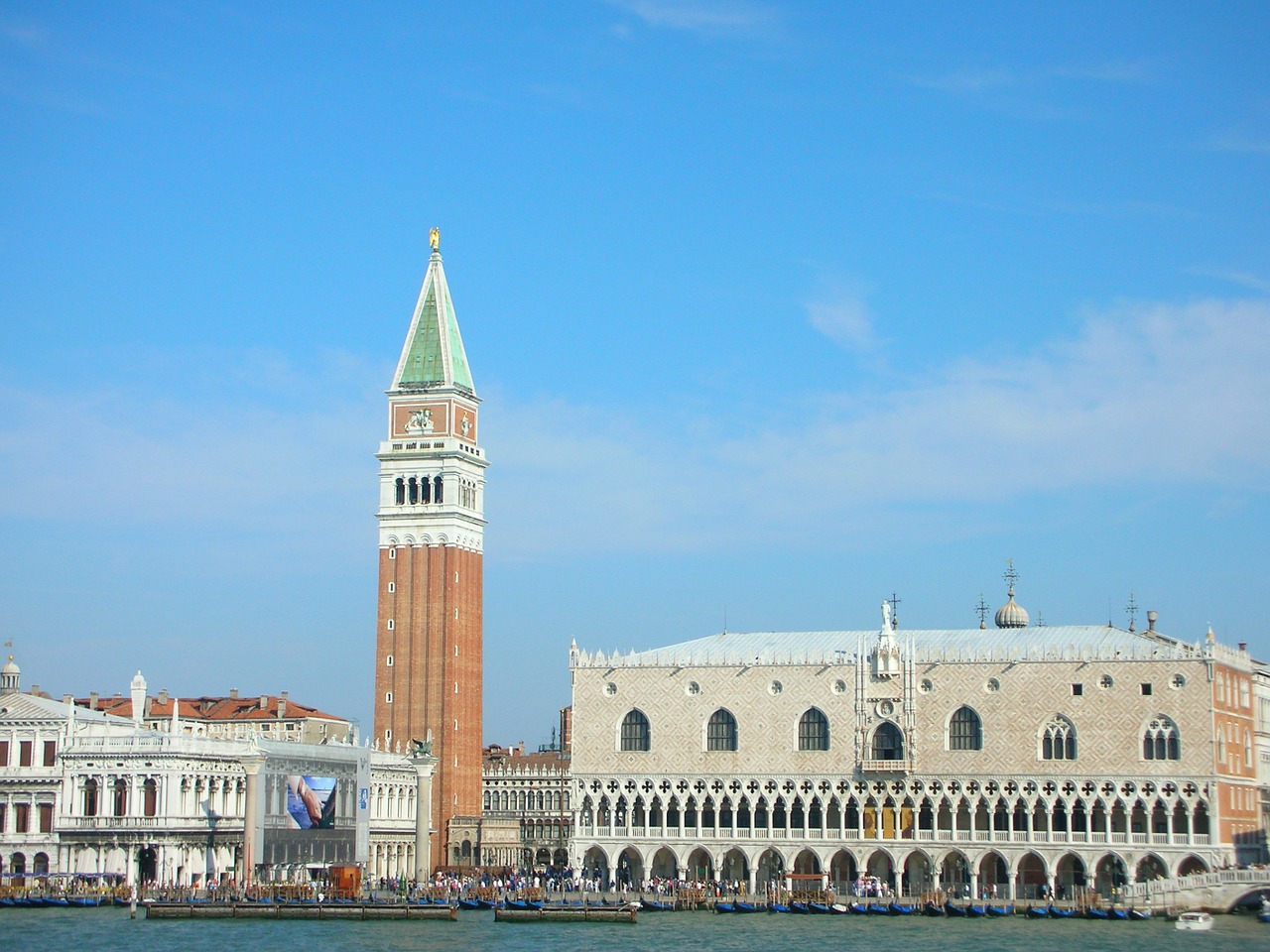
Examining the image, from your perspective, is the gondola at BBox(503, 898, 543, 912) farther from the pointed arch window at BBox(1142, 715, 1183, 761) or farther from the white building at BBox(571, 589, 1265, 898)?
the pointed arch window at BBox(1142, 715, 1183, 761)

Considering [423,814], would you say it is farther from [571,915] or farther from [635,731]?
[571,915]

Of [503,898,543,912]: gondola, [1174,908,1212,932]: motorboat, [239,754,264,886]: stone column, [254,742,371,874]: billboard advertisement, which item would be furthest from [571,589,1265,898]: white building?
[239,754,264,886]: stone column

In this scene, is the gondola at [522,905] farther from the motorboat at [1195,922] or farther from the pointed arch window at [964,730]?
the motorboat at [1195,922]

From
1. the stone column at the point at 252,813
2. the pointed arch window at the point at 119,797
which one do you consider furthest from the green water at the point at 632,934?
the stone column at the point at 252,813

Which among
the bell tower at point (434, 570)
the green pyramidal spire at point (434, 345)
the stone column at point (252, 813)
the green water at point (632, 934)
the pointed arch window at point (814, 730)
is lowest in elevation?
the green water at point (632, 934)

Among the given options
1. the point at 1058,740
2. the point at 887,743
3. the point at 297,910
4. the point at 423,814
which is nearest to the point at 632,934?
the point at 297,910

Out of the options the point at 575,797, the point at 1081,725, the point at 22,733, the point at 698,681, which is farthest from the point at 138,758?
the point at 1081,725

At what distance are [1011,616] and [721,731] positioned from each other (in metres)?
14.0

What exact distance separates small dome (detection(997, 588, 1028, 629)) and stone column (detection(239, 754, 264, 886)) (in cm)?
3286

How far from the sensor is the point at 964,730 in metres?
75.6

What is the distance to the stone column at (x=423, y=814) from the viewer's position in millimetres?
86000

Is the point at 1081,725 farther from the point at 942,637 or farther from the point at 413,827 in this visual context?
the point at 413,827

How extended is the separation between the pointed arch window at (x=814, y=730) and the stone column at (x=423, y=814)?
1906 cm

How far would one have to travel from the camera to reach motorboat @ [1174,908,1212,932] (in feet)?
201
